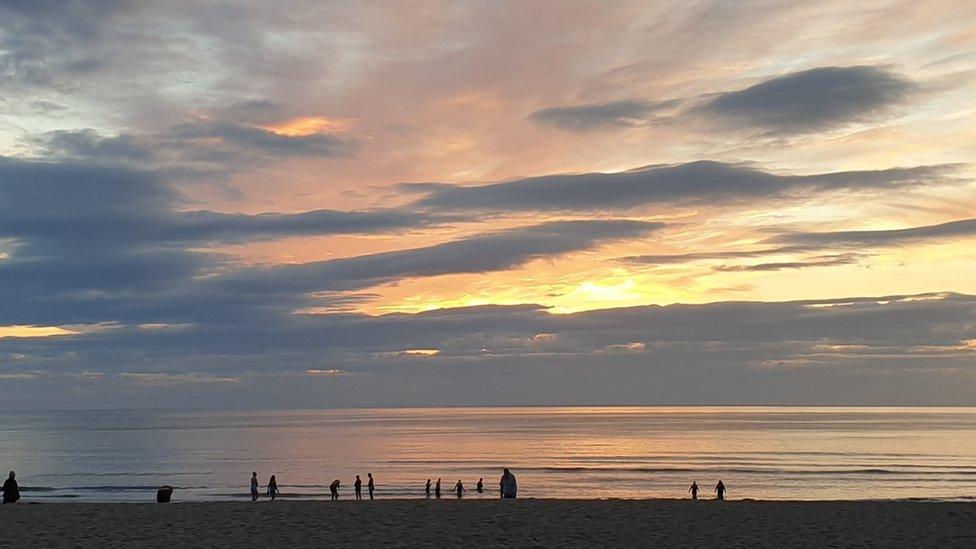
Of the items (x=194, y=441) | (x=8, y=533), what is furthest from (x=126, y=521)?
(x=194, y=441)

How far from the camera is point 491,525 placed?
76.2ft

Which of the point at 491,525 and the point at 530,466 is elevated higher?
the point at 491,525

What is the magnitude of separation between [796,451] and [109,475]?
269ft

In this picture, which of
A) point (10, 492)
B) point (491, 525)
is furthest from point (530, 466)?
point (491, 525)

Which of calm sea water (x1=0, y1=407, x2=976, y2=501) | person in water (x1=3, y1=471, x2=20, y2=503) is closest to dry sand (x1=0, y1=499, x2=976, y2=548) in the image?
person in water (x1=3, y1=471, x2=20, y2=503)

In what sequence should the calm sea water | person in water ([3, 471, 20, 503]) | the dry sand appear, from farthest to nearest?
the calm sea water → person in water ([3, 471, 20, 503]) → the dry sand

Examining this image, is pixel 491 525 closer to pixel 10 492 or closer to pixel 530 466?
pixel 10 492

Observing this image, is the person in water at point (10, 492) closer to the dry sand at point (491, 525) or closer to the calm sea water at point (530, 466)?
the dry sand at point (491, 525)

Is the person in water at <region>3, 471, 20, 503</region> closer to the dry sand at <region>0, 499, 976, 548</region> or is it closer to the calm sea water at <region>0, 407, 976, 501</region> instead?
the dry sand at <region>0, 499, 976, 548</region>

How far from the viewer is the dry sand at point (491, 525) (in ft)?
68.3

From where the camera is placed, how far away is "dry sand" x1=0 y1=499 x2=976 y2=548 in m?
20.8

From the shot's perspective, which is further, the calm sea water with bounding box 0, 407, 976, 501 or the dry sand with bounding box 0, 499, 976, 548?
the calm sea water with bounding box 0, 407, 976, 501

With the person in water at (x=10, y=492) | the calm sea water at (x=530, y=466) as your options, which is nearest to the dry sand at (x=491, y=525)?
the person in water at (x=10, y=492)

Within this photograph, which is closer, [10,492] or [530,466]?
[10,492]
